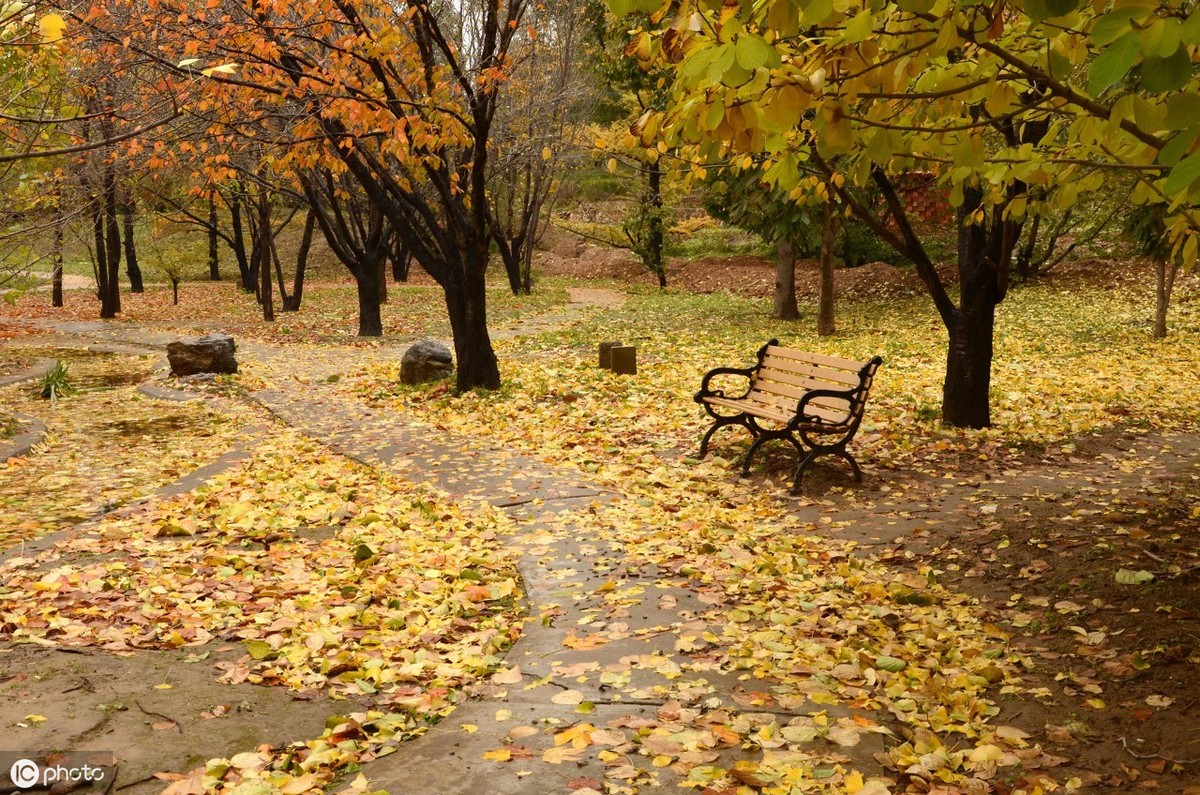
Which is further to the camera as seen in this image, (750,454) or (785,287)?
(785,287)

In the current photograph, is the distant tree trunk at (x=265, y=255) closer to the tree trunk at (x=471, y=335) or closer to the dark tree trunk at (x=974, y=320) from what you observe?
the tree trunk at (x=471, y=335)

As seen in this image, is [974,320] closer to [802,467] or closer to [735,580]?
[802,467]

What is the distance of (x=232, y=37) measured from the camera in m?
9.63

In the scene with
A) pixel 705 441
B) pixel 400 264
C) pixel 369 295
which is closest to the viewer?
pixel 705 441

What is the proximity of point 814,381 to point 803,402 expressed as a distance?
65cm

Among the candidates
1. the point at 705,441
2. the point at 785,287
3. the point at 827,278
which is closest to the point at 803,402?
the point at 705,441

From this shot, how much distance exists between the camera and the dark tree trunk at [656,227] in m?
30.6

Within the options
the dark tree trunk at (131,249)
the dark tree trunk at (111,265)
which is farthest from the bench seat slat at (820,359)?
the dark tree trunk at (131,249)

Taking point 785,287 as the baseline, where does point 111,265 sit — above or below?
above

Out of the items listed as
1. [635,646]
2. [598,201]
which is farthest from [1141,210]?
[598,201]

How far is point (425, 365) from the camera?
41.9 ft

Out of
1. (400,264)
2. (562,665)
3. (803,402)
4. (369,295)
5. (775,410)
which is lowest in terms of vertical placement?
(562,665)

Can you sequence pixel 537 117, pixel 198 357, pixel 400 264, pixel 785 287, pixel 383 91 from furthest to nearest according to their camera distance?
pixel 400 264
pixel 785 287
pixel 537 117
pixel 198 357
pixel 383 91

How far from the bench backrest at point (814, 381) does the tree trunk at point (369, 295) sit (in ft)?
42.1
